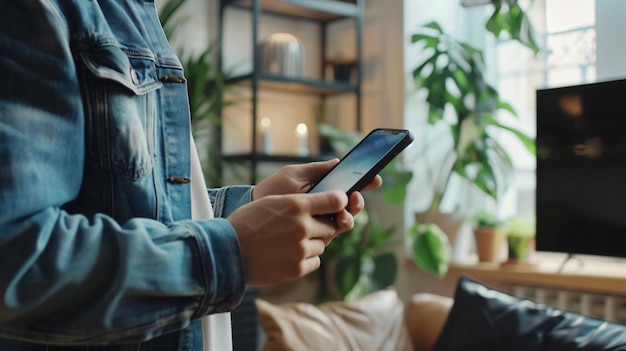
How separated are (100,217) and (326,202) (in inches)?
7.6

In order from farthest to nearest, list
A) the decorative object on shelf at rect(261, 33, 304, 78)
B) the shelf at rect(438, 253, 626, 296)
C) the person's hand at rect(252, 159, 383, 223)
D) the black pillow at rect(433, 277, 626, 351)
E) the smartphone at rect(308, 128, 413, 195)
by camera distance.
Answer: the decorative object on shelf at rect(261, 33, 304, 78)
the shelf at rect(438, 253, 626, 296)
the black pillow at rect(433, 277, 626, 351)
the person's hand at rect(252, 159, 383, 223)
the smartphone at rect(308, 128, 413, 195)

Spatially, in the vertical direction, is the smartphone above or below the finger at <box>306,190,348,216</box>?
above

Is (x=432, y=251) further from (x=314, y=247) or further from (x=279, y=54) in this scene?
(x=314, y=247)

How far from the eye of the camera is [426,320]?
2182mm

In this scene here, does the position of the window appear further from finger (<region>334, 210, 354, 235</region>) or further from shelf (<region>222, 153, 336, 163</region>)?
finger (<region>334, 210, 354, 235</region>)

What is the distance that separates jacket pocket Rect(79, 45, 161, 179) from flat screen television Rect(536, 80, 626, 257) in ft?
6.03

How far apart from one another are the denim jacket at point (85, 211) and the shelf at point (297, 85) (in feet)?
7.62

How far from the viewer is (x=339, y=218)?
2.12ft

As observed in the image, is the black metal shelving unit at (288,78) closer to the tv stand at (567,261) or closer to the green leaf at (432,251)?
the green leaf at (432,251)

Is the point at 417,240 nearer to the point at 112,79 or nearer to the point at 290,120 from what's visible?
the point at 290,120

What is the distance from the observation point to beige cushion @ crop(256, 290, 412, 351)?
191cm

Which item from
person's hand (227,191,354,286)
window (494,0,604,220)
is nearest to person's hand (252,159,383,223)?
person's hand (227,191,354,286)

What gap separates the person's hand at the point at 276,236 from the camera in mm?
570

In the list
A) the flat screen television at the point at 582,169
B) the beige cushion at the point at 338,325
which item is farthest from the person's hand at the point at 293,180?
the flat screen television at the point at 582,169
